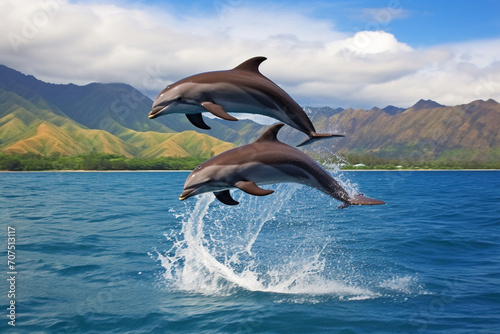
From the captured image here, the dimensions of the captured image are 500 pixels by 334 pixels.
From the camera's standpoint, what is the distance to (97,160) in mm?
157375

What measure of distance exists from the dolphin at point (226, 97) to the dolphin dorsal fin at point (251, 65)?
227 mm

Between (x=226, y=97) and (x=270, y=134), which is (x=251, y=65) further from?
(x=270, y=134)

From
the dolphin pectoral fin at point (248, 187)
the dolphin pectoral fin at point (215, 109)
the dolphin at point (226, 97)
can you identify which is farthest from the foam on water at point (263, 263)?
the dolphin pectoral fin at point (215, 109)

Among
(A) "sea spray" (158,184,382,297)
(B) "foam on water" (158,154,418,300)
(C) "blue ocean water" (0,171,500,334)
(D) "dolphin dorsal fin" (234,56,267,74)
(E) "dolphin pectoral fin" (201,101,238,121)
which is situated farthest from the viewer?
(A) "sea spray" (158,184,382,297)

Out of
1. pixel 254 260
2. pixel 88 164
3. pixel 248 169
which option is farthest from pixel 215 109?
pixel 88 164

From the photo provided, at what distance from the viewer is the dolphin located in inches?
161

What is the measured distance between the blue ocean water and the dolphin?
3.31 metres

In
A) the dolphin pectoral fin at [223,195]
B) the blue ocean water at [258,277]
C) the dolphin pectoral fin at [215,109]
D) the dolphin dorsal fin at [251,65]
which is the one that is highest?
the dolphin dorsal fin at [251,65]

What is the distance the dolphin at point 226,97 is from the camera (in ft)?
13.4

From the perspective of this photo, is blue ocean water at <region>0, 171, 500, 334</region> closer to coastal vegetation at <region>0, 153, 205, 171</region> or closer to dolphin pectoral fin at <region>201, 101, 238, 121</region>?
dolphin pectoral fin at <region>201, 101, 238, 121</region>

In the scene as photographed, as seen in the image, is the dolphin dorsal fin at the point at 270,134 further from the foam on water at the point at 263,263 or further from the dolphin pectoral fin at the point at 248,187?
the foam on water at the point at 263,263

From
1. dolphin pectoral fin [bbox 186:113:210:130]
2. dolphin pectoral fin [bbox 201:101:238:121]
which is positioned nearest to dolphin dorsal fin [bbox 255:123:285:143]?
dolphin pectoral fin [bbox 186:113:210:130]

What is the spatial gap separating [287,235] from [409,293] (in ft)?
32.8

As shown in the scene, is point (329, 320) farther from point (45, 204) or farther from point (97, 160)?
point (97, 160)
